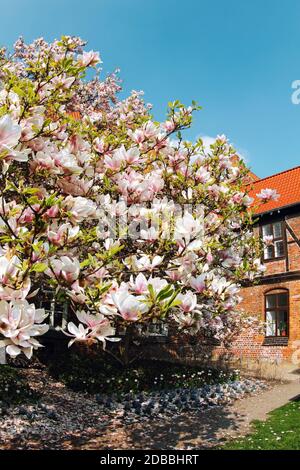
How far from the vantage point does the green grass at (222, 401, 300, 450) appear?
6723 millimetres

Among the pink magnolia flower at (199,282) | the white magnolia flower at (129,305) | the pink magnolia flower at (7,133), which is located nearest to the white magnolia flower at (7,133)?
the pink magnolia flower at (7,133)

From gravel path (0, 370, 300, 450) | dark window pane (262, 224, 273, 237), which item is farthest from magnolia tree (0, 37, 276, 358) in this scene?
dark window pane (262, 224, 273, 237)

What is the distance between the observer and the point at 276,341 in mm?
17625

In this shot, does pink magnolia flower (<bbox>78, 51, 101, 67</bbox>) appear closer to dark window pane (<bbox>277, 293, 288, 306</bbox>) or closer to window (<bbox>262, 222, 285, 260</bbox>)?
window (<bbox>262, 222, 285, 260</bbox>)

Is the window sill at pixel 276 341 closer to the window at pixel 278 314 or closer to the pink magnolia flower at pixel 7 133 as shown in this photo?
the window at pixel 278 314

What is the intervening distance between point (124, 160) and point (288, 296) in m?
15.2

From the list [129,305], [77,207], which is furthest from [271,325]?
[129,305]

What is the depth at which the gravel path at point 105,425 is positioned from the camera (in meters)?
7.25

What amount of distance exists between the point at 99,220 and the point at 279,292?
598 inches

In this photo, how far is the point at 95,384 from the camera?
11.4 meters

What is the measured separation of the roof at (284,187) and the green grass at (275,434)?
1073 cm

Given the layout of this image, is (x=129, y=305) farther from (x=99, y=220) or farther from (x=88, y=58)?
(x=88, y=58)

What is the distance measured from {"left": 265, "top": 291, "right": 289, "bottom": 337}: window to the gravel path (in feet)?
22.7
